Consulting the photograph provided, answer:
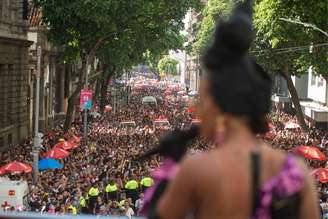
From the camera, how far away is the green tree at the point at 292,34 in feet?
109

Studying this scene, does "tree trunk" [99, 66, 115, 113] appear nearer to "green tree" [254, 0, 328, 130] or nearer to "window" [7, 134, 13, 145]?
"green tree" [254, 0, 328, 130]

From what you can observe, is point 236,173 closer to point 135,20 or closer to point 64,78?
point 135,20

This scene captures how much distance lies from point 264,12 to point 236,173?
33.2 meters

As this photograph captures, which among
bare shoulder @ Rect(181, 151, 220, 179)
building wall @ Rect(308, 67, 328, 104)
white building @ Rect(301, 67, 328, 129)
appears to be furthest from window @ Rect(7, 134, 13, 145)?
bare shoulder @ Rect(181, 151, 220, 179)

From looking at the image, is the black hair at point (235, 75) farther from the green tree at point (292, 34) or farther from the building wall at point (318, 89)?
the building wall at point (318, 89)

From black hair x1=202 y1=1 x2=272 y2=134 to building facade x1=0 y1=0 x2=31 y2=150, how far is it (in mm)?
31284

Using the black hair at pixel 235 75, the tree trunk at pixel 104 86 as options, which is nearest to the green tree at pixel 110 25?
the tree trunk at pixel 104 86

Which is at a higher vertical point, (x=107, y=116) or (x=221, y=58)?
(x=221, y=58)

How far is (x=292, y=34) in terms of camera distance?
3597cm

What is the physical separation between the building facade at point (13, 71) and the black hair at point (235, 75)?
31.3m

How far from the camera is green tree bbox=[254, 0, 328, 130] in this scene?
109ft

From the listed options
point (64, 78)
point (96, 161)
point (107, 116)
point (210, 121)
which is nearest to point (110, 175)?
point (96, 161)

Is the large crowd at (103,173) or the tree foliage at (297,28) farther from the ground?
the tree foliage at (297,28)

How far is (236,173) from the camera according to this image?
267 centimetres
